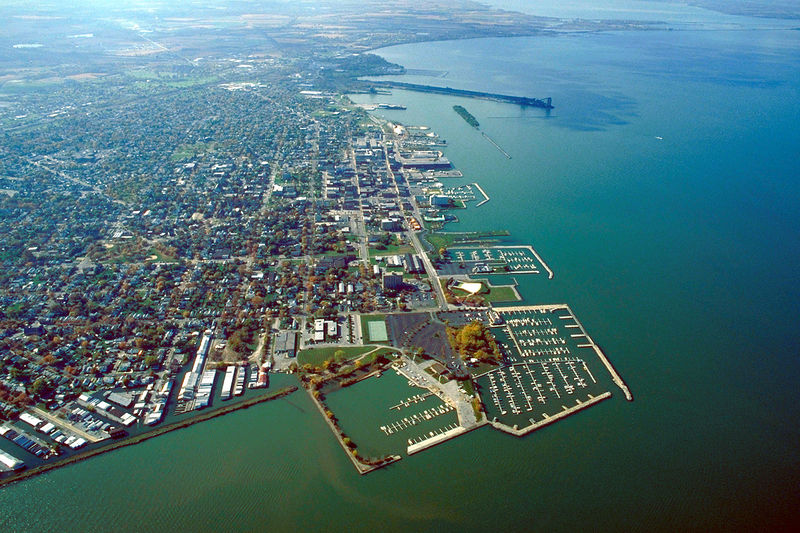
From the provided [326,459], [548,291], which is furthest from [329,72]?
[326,459]

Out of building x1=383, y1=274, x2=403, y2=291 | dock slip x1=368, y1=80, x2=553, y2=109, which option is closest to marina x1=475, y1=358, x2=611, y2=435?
building x1=383, y1=274, x2=403, y2=291

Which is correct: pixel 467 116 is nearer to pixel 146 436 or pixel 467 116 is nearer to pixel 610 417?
pixel 610 417

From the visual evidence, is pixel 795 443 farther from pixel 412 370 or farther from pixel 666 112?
Answer: pixel 666 112

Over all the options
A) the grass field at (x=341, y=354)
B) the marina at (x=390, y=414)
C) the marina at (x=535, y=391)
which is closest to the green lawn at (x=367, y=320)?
the grass field at (x=341, y=354)

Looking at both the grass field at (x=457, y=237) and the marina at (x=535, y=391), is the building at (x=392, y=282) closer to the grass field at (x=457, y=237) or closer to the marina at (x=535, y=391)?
the grass field at (x=457, y=237)

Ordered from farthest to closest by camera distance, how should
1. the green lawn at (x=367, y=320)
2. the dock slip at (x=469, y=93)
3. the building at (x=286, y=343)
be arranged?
the dock slip at (x=469, y=93) → the green lawn at (x=367, y=320) → the building at (x=286, y=343)

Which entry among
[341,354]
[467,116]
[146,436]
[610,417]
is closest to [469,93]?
[467,116]
